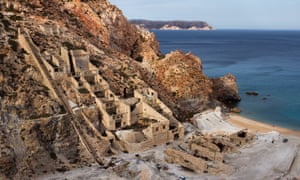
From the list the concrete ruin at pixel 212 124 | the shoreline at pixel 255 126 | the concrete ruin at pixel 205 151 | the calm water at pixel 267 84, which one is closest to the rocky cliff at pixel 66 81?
the concrete ruin at pixel 212 124

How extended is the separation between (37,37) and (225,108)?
4663cm

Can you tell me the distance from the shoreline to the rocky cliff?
25.8 feet

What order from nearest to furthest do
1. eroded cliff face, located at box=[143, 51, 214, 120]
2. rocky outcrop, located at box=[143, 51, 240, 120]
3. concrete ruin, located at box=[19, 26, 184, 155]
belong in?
concrete ruin, located at box=[19, 26, 184, 155] → rocky outcrop, located at box=[143, 51, 240, 120] → eroded cliff face, located at box=[143, 51, 214, 120]

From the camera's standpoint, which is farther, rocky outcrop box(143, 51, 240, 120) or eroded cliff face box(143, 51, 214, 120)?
eroded cliff face box(143, 51, 214, 120)

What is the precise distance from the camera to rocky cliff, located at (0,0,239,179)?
39.2 meters

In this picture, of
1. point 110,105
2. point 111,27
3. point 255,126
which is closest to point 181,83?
point 255,126

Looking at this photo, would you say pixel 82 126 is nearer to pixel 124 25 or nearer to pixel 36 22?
pixel 36 22

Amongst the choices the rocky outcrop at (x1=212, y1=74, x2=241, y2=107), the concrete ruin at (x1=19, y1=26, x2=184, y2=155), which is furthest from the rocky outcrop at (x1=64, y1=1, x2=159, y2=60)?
the rocky outcrop at (x1=212, y1=74, x2=241, y2=107)

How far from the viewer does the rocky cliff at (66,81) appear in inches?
1542

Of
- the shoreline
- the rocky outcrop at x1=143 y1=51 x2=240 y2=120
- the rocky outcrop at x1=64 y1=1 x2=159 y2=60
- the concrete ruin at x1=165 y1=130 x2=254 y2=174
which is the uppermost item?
the rocky outcrop at x1=64 y1=1 x2=159 y2=60

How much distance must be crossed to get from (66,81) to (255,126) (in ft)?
134

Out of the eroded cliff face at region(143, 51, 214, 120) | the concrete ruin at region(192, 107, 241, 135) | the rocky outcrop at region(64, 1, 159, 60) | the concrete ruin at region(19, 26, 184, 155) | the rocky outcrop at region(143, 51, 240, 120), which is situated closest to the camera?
the concrete ruin at region(19, 26, 184, 155)

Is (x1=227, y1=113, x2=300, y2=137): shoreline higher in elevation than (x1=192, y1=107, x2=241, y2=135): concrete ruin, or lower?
lower

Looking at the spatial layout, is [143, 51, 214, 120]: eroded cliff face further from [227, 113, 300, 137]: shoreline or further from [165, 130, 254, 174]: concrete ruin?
[165, 130, 254, 174]: concrete ruin
